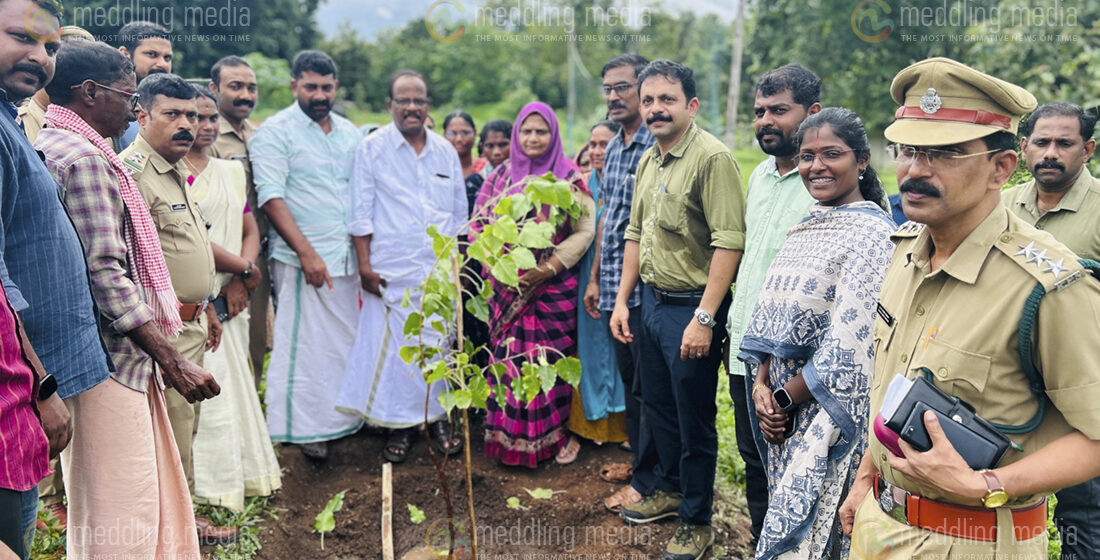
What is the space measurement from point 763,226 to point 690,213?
40 centimetres

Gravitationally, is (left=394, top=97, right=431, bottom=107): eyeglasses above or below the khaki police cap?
above

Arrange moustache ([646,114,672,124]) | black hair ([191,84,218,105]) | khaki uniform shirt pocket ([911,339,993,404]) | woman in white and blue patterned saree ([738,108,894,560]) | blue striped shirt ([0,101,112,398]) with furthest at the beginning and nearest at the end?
black hair ([191,84,218,105])
moustache ([646,114,672,124])
woman in white and blue patterned saree ([738,108,894,560])
blue striped shirt ([0,101,112,398])
khaki uniform shirt pocket ([911,339,993,404])

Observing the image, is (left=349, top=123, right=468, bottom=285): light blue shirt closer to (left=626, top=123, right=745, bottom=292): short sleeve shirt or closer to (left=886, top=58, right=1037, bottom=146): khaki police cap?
(left=626, top=123, right=745, bottom=292): short sleeve shirt

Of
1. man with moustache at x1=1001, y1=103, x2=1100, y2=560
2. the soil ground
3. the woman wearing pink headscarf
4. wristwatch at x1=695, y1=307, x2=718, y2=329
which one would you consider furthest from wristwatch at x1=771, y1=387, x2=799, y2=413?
the woman wearing pink headscarf

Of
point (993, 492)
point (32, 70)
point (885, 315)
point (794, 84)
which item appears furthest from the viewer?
point (794, 84)

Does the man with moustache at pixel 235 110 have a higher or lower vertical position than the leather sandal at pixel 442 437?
higher

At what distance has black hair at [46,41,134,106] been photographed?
8.44 feet

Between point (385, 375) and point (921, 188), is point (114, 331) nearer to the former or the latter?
point (385, 375)

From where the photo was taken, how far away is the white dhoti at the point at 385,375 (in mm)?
4590

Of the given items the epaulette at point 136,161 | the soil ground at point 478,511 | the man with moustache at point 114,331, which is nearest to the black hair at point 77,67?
the man with moustache at point 114,331

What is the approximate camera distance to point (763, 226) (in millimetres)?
3062

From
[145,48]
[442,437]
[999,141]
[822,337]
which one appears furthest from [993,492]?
[145,48]

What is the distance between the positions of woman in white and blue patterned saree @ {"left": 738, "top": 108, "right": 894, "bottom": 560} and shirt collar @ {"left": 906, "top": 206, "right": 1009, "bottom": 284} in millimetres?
653

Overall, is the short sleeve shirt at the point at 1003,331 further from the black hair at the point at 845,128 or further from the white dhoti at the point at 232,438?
the white dhoti at the point at 232,438
